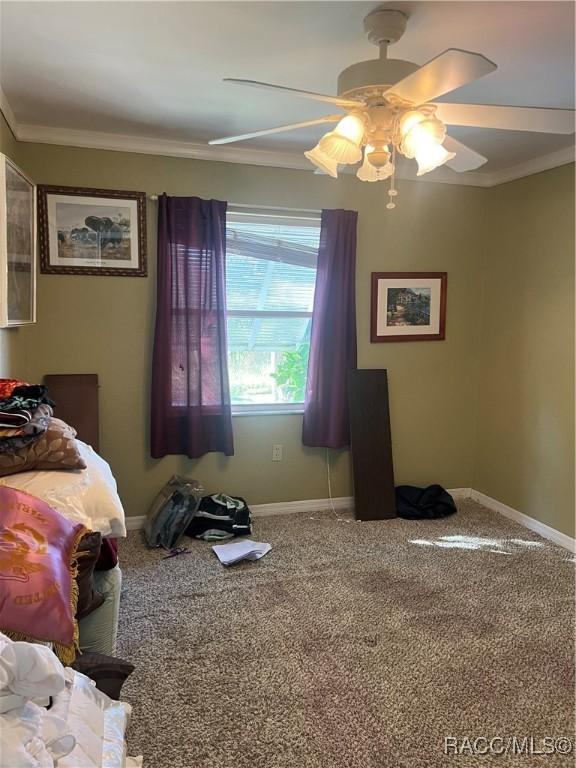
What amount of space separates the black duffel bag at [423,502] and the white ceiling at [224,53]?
7.78 ft

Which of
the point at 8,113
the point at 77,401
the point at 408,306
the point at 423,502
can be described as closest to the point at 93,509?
the point at 77,401

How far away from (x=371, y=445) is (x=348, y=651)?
1.72 m

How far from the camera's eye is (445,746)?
1.77 metres

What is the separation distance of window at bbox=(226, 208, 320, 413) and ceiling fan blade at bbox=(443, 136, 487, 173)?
5.08ft

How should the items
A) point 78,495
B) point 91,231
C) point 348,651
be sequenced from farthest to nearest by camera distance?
point 91,231 < point 348,651 < point 78,495

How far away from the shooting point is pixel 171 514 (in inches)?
128

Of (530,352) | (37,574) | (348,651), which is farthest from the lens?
(530,352)

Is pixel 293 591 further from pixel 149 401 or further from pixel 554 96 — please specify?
pixel 554 96

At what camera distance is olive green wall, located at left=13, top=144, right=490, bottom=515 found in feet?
10.7

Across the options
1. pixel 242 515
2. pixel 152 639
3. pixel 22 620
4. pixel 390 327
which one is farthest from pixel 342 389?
pixel 22 620

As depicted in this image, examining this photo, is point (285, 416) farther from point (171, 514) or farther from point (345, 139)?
point (345, 139)

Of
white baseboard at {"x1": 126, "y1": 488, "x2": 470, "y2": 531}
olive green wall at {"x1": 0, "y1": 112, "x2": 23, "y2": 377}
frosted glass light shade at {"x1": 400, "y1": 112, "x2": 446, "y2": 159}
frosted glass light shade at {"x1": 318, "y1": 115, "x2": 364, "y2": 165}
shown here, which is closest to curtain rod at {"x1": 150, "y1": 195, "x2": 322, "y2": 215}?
olive green wall at {"x1": 0, "y1": 112, "x2": 23, "y2": 377}

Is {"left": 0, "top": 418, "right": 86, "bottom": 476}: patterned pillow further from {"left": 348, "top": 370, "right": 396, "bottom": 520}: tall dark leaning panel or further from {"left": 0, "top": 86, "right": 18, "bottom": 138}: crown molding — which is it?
{"left": 348, "top": 370, "right": 396, "bottom": 520}: tall dark leaning panel

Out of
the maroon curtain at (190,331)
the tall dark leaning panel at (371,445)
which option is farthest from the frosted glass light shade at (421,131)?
the tall dark leaning panel at (371,445)
